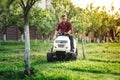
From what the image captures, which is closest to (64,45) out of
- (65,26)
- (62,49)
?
(62,49)

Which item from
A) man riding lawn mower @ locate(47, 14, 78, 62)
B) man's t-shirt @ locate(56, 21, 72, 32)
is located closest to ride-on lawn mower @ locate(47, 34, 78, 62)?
man riding lawn mower @ locate(47, 14, 78, 62)

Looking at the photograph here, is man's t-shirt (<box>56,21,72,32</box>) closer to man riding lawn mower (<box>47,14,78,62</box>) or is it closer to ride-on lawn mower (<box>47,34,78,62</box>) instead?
man riding lawn mower (<box>47,14,78,62</box>)

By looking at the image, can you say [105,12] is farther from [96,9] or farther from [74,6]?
[74,6]

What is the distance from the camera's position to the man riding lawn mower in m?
15.5

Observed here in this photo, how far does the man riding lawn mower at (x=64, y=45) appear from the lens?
15508 millimetres

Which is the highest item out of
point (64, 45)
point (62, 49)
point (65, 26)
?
point (65, 26)

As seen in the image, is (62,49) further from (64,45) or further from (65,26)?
(65,26)

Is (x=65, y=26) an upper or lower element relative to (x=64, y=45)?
upper

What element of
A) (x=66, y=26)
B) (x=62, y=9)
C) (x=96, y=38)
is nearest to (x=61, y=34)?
(x=66, y=26)

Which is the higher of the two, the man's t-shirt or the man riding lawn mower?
the man's t-shirt

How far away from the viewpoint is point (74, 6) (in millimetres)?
58750

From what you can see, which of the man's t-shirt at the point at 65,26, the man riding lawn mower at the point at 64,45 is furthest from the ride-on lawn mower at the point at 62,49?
the man's t-shirt at the point at 65,26

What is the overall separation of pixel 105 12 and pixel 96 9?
2.08 m

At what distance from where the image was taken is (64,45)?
1549cm
